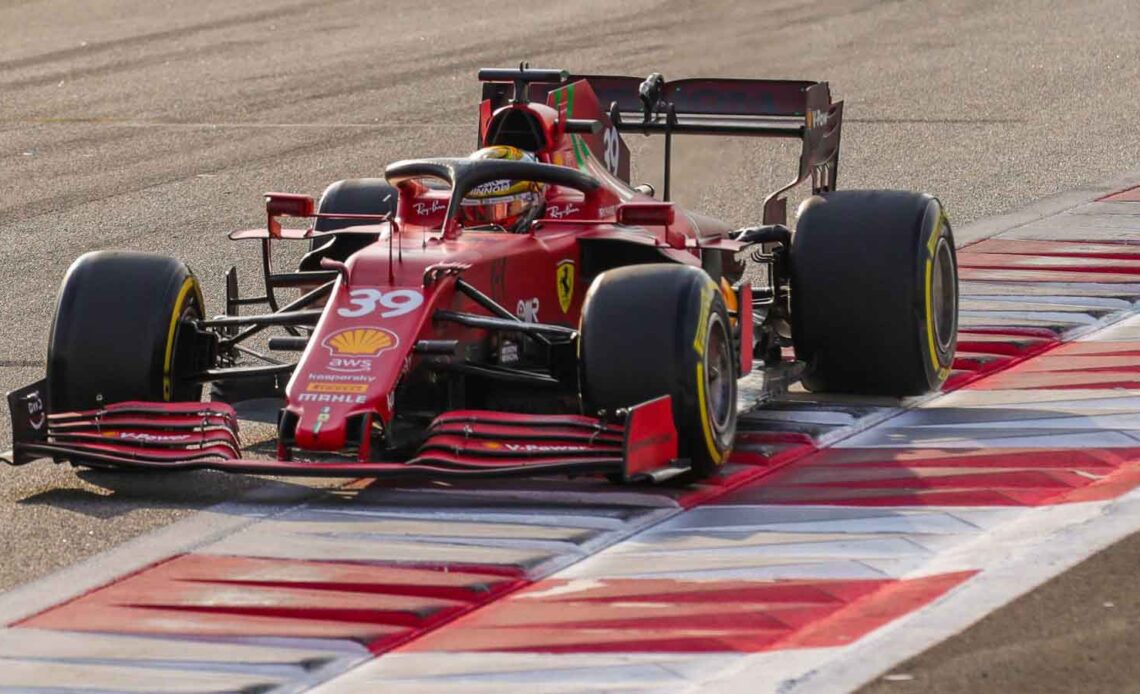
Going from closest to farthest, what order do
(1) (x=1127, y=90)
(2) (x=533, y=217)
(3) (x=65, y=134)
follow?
(2) (x=533, y=217), (3) (x=65, y=134), (1) (x=1127, y=90)

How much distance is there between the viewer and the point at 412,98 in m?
20.4

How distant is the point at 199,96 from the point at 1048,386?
40.0 ft

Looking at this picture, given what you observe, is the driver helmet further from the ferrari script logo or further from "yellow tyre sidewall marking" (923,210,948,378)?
"yellow tyre sidewall marking" (923,210,948,378)

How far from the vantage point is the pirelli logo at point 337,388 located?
810 centimetres

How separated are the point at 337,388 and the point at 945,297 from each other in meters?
2.99

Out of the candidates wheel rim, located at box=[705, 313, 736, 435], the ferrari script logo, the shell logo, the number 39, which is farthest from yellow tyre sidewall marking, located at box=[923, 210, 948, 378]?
the shell logo

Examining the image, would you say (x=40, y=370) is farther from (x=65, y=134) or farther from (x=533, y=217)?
(x=65, y=134)

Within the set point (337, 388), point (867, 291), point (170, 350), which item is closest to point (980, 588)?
point (337, 388)

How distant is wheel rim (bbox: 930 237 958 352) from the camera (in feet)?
32.2

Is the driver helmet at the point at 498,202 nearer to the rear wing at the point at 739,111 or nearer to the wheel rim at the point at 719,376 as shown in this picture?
the rear wing at the point at 739,111

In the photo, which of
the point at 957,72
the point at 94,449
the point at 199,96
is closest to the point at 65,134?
the point at 199,96

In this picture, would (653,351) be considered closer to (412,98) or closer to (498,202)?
(498,202)

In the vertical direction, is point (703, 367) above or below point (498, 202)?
below

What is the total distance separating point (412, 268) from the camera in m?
8.62
